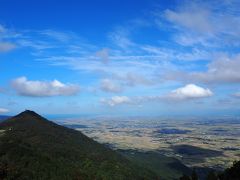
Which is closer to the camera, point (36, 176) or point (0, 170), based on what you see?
point (0, 170)

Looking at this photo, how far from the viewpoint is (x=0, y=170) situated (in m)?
111

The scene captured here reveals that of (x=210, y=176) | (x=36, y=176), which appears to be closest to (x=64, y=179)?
(x=36, y=176)

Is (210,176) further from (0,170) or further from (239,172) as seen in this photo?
(0,170)

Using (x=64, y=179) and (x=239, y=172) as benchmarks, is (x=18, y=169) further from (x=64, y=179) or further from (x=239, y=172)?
(x=239, y=172)

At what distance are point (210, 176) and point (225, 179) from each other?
18118 millimetres

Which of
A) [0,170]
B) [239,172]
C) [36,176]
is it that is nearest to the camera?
[0,170]

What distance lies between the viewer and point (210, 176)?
19812cm

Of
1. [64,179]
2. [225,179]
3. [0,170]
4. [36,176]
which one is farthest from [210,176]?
[0,170]

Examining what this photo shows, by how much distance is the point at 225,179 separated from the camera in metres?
180

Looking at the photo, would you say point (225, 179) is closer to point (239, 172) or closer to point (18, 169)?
point (239, 172)

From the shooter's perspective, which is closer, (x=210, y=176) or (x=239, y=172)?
(x=239, y=172)

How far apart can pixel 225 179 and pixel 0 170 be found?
116669 millimetres

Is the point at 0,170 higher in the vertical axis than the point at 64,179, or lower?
higher

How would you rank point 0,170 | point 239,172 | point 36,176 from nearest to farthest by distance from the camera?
point 0,170, point 239,172, point 36,176
